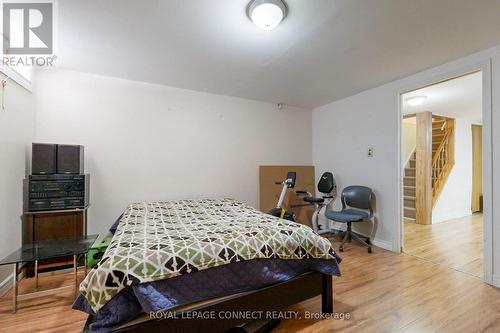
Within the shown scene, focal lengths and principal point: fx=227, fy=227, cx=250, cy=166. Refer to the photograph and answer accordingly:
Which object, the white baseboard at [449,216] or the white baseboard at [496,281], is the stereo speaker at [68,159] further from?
the white baseboard at [449,216]

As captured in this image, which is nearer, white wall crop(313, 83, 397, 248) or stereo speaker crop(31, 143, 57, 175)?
stereo speaker crop(31, 143, 57, 175)

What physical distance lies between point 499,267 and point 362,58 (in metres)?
2.45

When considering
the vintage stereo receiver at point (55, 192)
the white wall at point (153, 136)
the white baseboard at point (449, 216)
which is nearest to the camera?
the vintage stereo receiver at point (55, 192)

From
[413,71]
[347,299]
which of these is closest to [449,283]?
[347,299]

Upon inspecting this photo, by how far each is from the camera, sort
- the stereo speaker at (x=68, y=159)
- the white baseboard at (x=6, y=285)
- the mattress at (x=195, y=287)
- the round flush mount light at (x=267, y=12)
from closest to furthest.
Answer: the mattress at (x=195, y=287) → the round flush mount light at (x=267, y=12) → the white baseboard at (x=6, y=285) → the stereo speaker at (x=68, y=159)

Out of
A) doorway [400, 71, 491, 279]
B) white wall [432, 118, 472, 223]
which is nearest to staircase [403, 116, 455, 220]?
doorway [400, 71, 491, 279]

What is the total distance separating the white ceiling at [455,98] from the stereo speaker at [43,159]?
4337 millimetres

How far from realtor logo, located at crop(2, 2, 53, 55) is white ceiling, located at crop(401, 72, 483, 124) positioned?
402cm

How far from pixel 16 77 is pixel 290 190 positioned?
3.83m

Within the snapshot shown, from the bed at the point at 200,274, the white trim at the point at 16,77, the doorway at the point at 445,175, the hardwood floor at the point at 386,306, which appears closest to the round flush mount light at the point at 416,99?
the doorway at the point at 445,175

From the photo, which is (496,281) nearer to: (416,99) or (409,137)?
(416,99)

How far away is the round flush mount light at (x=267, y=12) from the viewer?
5.22ft

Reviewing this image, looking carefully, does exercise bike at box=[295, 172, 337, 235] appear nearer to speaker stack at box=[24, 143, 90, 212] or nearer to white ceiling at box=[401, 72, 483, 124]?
white ceiling at box=[401, 72, 483, 124]

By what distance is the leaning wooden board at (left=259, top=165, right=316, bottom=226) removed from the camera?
3994 mm
